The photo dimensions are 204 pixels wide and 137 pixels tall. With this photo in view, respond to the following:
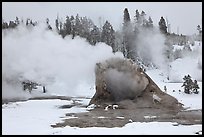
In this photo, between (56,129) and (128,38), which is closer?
(56,129)

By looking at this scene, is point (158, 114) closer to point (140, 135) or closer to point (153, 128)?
point (153, 128)

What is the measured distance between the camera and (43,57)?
48.3 meters

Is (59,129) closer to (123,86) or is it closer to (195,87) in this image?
(123,86)

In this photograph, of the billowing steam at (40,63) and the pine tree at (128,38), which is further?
the pine tree at (128,38)

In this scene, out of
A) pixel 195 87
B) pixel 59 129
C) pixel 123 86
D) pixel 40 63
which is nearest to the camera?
pixel 59 129

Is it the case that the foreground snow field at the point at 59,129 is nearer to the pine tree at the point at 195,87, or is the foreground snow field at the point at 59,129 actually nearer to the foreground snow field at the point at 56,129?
the foreground snow field at the point at 56,129

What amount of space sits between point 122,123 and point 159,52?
176 feet

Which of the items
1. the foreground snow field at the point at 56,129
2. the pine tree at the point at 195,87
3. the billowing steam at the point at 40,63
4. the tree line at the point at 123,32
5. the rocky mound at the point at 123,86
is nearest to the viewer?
the foreground snow field at the point at 56,129

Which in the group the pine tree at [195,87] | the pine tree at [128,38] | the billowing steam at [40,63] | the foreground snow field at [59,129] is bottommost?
the foreground snow field at [59,129]

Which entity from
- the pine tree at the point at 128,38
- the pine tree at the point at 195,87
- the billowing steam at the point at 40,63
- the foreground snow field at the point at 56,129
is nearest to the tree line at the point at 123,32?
the pine tree at the point at 128,38

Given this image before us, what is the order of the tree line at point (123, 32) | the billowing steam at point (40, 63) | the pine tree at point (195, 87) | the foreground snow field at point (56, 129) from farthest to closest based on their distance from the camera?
1. the tree line at point (123, 32)
2. the billowing steam at point (40, 63)
3. the pine tree at point (195, 87)
4. the foreground snow field at point (56, 129)

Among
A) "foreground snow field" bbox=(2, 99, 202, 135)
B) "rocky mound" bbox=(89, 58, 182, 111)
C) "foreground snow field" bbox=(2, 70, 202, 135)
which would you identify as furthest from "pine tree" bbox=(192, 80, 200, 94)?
"foreground snow field" bbox=(2, 99, 202, 135)

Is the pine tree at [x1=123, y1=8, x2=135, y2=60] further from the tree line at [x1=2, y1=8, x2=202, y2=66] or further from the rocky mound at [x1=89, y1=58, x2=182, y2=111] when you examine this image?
the rocky mound at [x1=89, y1=58, x2=182, y2=111]

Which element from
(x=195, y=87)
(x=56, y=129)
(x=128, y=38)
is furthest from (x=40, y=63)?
(x=56, y=129)
